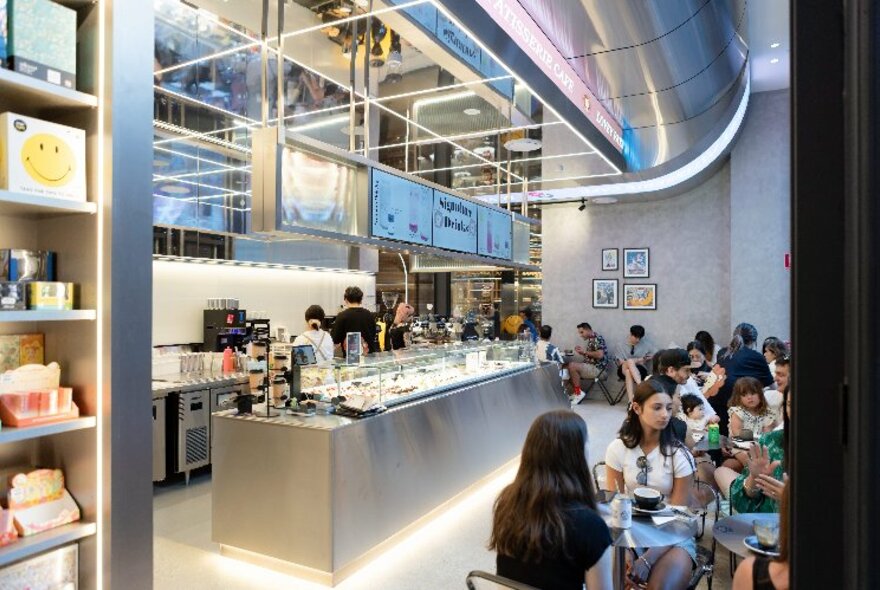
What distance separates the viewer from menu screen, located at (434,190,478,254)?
555 centimetres

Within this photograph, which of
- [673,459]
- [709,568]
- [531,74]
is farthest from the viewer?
[531,74]

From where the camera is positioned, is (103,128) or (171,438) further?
(171,438)

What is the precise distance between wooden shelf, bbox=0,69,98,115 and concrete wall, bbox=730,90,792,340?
953 centimetres

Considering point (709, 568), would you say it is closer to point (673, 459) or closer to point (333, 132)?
point (673, 459)

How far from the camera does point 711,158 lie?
8.85 meters

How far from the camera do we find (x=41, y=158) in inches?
75.3

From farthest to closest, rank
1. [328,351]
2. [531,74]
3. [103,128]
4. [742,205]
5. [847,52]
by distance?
[742,205], [328,351], [531,74], [103,128], [847,52]

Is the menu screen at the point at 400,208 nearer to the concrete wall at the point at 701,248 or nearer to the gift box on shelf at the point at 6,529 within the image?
the gift box on shelf at the point at 6,529

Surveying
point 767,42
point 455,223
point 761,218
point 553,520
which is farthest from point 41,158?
point 761,218

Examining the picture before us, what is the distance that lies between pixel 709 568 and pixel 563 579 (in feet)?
4.85

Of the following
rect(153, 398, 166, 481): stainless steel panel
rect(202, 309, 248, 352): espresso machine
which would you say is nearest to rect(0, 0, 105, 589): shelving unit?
rect(153, 398, 166, 481): stainless steel panel

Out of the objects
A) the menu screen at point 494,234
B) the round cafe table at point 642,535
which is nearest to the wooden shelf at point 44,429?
the round cafe table at point 642,535

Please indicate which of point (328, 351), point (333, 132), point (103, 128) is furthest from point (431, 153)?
point (103, 128)

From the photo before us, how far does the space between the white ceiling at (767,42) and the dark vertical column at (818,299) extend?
5.20m
